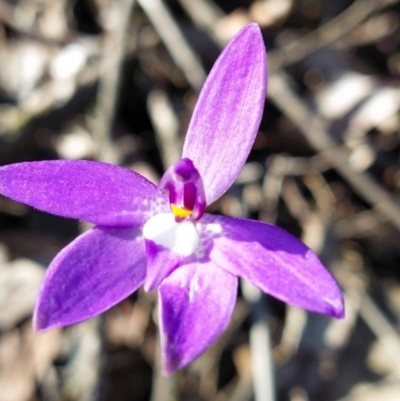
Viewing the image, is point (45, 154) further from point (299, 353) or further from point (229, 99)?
point (229, 99)

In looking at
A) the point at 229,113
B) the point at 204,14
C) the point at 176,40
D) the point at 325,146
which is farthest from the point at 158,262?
the point at 204,14

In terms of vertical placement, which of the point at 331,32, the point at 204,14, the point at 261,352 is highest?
the point at 204,14

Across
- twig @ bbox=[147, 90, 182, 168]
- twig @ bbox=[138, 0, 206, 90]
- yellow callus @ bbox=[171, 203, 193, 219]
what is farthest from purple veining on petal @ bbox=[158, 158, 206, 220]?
twig @ bbox=[138, 0, 206, 90]

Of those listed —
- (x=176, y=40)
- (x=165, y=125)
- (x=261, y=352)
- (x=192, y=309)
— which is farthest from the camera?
(x=165, y=125)

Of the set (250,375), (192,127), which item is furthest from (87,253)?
(250,375)

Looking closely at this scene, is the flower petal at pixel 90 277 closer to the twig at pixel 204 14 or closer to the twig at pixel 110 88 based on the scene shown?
the twig at pixel 110 88

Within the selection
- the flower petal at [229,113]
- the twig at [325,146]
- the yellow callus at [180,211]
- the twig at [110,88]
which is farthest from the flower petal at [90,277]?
the twig at [325,146]

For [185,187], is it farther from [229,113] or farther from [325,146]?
[325,146]
